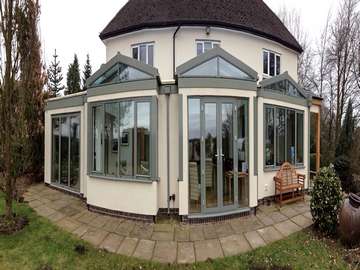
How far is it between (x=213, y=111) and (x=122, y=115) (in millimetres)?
2645

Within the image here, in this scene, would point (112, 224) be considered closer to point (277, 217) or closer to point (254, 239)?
point (254, 239)

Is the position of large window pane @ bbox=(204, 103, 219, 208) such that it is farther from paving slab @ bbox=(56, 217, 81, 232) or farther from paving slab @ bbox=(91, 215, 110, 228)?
paving slab @ bbox=(56, 217, 81, 232)

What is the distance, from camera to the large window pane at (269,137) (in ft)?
27.7

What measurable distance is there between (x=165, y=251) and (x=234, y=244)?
1.62 metres

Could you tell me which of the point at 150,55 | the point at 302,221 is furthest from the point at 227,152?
the point at 150,55

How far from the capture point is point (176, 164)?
7.27m

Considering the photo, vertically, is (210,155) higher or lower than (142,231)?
higher

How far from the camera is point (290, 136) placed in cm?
934

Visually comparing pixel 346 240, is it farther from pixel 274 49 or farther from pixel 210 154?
pixel 274 49

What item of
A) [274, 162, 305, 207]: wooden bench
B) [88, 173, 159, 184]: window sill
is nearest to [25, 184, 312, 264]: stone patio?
[274, 162, 305, 207]: wooden bench

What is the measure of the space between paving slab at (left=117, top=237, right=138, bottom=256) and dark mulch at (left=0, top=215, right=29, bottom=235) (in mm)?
2881

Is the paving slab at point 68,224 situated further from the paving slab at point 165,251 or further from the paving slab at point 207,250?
the paving slab at point 207,250

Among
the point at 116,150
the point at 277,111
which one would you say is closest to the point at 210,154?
the point at 116,150

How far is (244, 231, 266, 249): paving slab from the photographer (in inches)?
230
